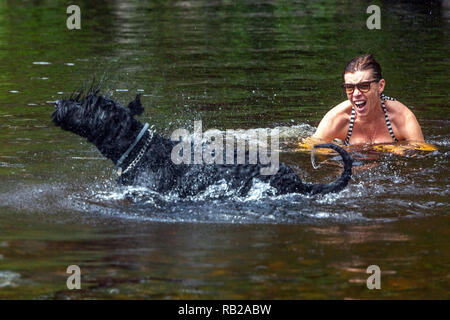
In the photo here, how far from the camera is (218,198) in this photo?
666cm

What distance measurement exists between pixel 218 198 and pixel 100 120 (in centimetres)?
→ 128

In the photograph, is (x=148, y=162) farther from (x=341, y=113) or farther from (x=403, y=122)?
(x=403, y=122)

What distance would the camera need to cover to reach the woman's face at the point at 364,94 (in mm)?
8422

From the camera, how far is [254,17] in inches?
822

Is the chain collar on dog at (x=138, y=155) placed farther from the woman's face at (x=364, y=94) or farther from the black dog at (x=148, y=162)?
the woman's face at (x=364, y=94)

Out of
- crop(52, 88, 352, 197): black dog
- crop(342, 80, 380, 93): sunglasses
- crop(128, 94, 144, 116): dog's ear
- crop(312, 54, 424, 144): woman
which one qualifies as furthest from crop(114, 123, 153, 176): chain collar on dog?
crop(312, 54, 424, 144): woman

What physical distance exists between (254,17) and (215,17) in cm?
112

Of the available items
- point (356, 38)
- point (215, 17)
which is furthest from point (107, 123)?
point (215, 17)

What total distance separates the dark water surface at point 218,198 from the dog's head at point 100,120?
0.49m

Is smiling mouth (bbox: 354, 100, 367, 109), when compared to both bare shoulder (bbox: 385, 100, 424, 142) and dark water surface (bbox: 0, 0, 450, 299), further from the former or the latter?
dark water surface (bbox: 0, 0, 450, 299)

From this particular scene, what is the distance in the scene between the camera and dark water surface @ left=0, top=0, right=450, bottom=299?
5203 millimetres

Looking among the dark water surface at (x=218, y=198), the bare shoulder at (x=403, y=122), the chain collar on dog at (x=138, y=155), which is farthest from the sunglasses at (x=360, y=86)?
the chain collar on dog at (x=138, y=155)
